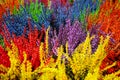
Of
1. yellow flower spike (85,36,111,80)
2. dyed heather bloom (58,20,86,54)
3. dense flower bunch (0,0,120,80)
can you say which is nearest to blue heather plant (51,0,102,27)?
dense flower bunch (0,0,120,80)

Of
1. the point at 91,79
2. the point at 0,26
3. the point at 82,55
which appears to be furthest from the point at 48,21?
the point at 91,79

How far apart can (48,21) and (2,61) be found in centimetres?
60

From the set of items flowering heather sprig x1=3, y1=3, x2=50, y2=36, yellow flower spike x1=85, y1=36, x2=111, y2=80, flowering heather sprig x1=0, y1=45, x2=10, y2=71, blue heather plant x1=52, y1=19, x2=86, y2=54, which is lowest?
yellow flower spike x1=85, y1=36, x2=111, y2=80

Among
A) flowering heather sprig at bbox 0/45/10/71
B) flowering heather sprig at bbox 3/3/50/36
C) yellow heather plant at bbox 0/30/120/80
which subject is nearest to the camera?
yellow heather plant at bbox 0/30/120/80

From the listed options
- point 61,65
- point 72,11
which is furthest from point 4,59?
point 72,11

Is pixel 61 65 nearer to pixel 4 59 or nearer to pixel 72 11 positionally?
pixel 4 59

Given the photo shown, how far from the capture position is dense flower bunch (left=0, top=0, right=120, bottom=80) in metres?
1.50

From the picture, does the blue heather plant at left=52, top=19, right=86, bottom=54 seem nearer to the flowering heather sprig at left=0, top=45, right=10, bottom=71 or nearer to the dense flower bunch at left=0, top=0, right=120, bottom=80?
the dense flower bunch at left=0, top=0, right=120, bottom=80

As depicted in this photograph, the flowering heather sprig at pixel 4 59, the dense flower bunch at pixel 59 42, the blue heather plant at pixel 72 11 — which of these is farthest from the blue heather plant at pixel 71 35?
the flowering heather sprig at pixel 4 59

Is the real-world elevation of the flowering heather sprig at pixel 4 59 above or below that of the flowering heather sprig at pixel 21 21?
below

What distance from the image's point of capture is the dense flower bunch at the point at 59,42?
1495 millimetres

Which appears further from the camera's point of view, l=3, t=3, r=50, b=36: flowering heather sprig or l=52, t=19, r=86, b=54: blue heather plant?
l=3, t=3, r=50, b=36: flowering heather sprig

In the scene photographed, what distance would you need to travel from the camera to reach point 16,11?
2.37 m

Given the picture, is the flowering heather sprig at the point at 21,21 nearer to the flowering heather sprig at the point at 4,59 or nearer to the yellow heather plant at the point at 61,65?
the flowering heather sprig at the point at 4,59
